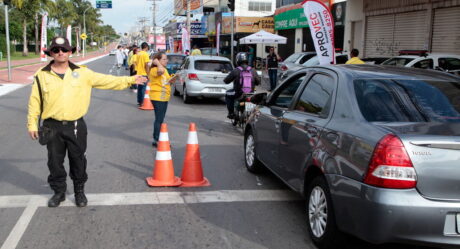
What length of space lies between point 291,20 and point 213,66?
17184 millimetres

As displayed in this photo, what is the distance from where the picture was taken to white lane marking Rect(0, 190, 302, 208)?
532cm

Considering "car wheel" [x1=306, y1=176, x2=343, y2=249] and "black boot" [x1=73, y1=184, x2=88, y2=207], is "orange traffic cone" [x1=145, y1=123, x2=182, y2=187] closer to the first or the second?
"black boot" [x1=73, y1=184, x2=88, y2=207]

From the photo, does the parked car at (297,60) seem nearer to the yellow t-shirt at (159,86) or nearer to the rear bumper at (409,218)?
the yellow t-shirt at (159,86)

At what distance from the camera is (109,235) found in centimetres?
441

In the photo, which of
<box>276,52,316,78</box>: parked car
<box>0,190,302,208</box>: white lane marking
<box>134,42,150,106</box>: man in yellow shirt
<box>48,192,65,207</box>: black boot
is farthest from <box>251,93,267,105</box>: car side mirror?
<box>276,52,316,78</box>: parked car

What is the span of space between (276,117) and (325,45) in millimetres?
6117

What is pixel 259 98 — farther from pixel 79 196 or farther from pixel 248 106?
pixel 248 106

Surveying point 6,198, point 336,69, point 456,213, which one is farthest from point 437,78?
point 6,198

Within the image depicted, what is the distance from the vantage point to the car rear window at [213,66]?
1450 cm

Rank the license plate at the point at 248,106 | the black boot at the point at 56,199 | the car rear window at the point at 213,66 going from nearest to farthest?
the black boot at the point at 56,199, the license plate at the point at 248,106, the car rear window at the point at 213,66

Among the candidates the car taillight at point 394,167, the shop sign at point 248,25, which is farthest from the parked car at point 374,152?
the shop sign at point 248,25

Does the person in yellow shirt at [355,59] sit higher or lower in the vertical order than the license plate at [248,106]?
higher

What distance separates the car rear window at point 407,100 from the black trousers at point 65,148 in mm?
2912

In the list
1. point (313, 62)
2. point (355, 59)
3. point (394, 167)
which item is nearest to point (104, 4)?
point (313, 62)
